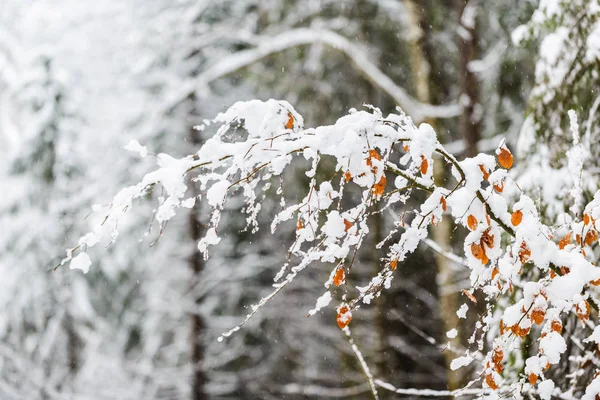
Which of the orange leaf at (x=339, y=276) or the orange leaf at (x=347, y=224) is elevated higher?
the orange leaf at (x=347, y=224)

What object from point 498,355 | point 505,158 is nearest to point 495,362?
point 498,355

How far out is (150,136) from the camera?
960 cm

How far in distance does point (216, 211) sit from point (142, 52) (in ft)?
26.5

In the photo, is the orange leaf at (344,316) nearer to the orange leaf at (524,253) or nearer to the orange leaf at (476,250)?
the orange leaf at (476,250)

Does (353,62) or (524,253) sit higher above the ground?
(524,253)

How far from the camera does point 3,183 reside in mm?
9938

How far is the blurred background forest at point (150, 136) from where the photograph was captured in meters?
9.03

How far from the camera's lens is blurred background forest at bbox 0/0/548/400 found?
29.6ft

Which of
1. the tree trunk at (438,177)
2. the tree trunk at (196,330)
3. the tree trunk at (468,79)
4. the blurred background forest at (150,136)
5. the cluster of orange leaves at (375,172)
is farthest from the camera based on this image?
the tree trunk at (196,330)

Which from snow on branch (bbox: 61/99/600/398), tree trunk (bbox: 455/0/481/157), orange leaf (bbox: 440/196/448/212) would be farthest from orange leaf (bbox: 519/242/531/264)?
tree trunk (bbox: 455/0/481/157)

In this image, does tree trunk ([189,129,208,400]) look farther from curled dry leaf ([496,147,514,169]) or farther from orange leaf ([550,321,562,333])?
curled dry leaf ([496,147,514,169])

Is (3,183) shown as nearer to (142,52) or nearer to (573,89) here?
(142,52)

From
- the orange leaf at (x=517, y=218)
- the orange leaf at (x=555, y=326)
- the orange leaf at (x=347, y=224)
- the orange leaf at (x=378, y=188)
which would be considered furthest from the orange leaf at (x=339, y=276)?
the orange leaf at (x=555, y=326)

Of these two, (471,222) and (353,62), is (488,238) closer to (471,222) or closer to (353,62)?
(471,222)
